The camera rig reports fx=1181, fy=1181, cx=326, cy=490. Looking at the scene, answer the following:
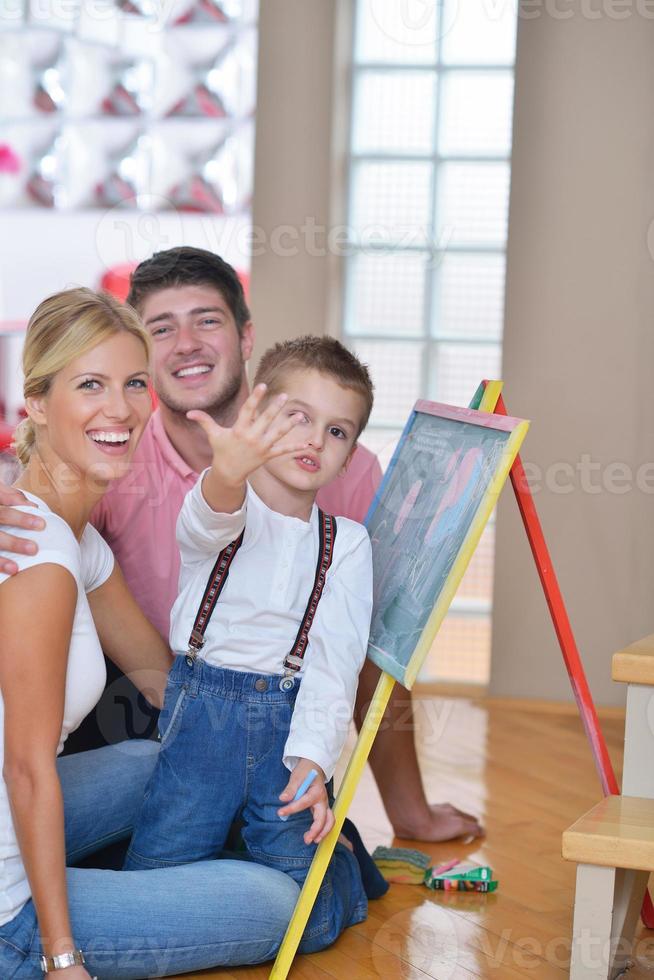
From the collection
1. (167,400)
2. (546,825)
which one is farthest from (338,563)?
(546,825)

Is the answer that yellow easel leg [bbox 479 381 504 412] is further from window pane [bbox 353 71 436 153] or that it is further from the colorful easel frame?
window pane [bbox 353 71 436 153]

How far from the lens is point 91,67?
397 cm

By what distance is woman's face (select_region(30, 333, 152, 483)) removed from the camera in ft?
5.23

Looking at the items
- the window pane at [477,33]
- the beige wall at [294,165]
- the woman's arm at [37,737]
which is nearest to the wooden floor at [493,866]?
the woman's arm at [37,737]

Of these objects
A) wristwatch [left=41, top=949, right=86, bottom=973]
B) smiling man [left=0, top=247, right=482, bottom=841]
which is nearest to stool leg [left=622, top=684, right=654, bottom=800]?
smiling man [left=0, top=247, right=482, bottom=841]

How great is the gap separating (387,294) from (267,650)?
2271 mm

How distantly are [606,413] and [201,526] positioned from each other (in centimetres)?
219

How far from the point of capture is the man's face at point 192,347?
223cm

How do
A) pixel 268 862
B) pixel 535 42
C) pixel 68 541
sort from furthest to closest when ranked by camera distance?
pixel 535 42 → pixel 268 862 → pixel 68 541

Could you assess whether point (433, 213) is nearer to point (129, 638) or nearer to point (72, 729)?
point (129, 638)

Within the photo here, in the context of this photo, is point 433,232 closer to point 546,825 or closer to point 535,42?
point 535,42

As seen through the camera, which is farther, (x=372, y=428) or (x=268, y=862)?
(x=372, y=428)

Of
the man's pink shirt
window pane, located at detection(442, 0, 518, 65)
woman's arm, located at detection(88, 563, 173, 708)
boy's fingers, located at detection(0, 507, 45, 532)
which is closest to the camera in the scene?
boy's fingers, located at detection(0, 507, 45, 532)

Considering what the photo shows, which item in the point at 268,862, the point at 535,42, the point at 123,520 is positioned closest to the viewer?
the point at 268,862
